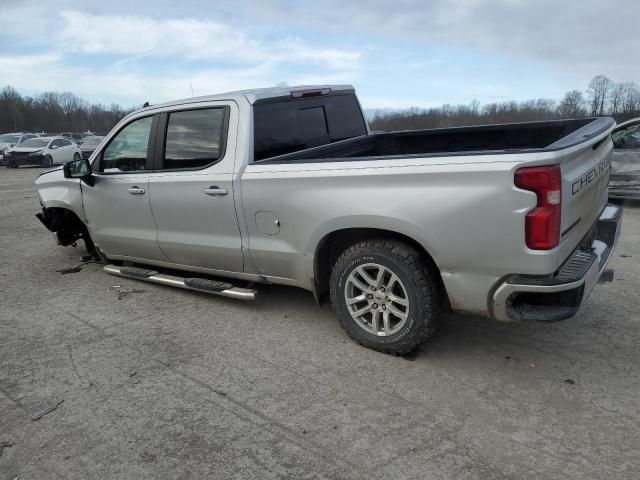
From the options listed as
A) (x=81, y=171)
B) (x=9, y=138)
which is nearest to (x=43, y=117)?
(x=9, y=138)

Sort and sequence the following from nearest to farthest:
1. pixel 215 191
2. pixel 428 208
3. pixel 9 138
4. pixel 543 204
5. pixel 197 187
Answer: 1. pixel 543 204
2. pixel 428 208
3. pixel 215 191
4. pixel 197 187
5. pixel 9 138

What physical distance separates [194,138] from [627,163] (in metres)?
7.65

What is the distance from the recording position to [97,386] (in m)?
3.44

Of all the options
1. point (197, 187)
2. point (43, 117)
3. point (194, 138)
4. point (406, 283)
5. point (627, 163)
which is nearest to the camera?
point (406, 283)

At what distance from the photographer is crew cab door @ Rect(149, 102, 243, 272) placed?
4262mm

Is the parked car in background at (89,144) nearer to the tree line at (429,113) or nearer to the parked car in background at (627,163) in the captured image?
the tree line at (429,113)

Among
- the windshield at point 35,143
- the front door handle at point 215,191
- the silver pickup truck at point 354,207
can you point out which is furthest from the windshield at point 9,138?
the front door handle at point 215,191

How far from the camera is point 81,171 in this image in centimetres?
532

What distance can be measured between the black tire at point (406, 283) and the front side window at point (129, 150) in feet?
7.86

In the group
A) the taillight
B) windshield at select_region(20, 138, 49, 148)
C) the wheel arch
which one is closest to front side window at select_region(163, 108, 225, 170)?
the wheel arch

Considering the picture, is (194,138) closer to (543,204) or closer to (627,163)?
(543,204)

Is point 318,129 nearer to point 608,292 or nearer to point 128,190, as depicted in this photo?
point 128,190

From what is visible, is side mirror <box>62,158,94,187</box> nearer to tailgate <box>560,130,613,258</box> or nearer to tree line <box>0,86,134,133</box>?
tailgate <box>560,130,613,258</box>

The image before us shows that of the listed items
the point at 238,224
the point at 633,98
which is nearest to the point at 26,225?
the point at 238,224
